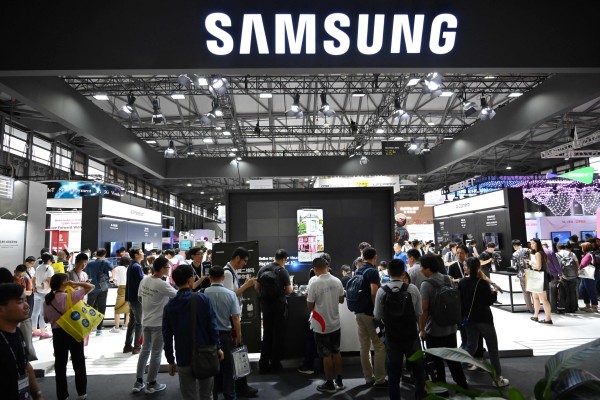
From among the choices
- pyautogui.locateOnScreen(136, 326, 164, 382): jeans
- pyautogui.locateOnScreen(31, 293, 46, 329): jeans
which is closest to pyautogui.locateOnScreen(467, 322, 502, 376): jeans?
pyautogui.locateOnScreen(136, 326, 164, 382): jeans

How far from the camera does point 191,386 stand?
3.08 meters

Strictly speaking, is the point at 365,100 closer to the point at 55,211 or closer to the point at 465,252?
the point at 465,252

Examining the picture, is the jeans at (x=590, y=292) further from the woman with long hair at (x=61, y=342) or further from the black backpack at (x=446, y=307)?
the woman with long hair at (x=61, y=342)

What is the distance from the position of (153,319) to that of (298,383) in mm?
1752

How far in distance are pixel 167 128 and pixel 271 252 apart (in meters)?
6.95

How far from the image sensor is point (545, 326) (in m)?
6.76

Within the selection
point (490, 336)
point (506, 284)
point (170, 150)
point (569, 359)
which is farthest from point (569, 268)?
point (170, 150)

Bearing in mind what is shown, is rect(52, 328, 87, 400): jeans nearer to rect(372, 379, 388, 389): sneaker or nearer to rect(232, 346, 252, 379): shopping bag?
rect(232, 346, 252, 379): shopping bag

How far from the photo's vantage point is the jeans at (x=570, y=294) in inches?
306

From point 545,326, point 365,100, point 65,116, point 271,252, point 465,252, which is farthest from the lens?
point 365,100

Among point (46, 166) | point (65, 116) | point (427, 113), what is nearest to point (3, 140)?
point (46, 166)

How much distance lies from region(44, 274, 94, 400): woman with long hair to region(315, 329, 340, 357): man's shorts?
2376mm

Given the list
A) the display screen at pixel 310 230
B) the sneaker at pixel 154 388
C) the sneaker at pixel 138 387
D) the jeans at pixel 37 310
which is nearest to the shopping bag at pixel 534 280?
the display screen at pixel 310 230

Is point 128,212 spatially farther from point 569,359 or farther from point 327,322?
point 569,359
